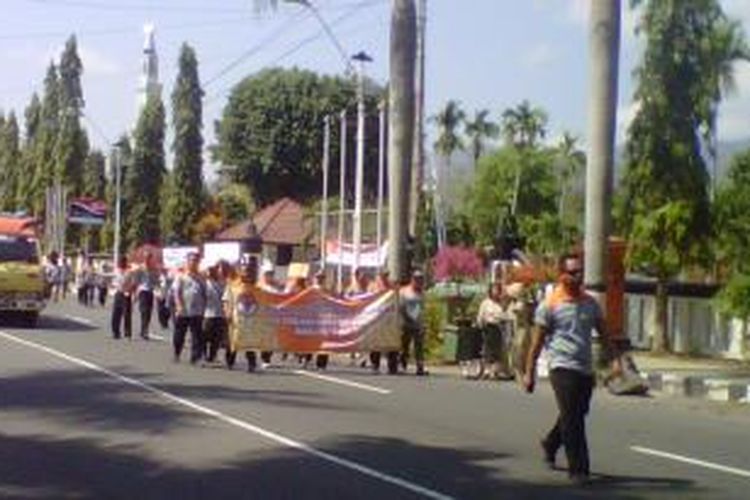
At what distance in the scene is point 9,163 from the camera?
10919 centimetres

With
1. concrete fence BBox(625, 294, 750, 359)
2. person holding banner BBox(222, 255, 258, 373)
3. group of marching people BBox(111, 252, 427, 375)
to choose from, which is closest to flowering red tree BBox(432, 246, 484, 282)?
concrete fence BBox(625, 294, 750, 359)

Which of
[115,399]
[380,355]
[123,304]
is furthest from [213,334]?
[123,304]

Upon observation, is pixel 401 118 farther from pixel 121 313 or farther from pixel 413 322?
pixel 121 313

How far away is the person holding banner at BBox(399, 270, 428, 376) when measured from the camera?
23.9 meters

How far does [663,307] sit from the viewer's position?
36875 mm

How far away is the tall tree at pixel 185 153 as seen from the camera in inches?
3263

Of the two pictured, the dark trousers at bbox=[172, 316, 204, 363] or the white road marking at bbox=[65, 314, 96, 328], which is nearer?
the dark trousers at bbox=[172, 316, 204, 363]

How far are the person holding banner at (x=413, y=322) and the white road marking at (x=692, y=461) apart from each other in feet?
31.7

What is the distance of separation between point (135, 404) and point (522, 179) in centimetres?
6144

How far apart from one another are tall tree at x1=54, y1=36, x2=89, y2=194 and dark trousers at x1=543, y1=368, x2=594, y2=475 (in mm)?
81507

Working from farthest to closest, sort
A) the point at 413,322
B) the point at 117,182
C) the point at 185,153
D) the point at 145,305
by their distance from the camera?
the point at 185,153
the point at 117,182
the point at 145,305
the point at 413,322

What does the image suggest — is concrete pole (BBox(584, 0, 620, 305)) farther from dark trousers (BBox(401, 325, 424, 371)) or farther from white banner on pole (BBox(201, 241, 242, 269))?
white banner on pole (BBox(201, 241, 242, 269))

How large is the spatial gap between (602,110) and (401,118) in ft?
19.0

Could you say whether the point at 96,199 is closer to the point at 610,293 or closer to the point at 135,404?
the point at 610,293
